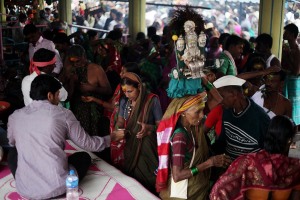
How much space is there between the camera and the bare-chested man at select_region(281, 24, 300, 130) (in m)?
5.98

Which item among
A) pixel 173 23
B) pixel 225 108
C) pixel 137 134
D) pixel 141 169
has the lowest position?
pixel 141 169

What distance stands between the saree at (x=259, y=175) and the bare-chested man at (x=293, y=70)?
11.7 feet

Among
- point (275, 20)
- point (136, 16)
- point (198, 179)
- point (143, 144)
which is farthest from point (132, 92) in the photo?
point (136, 16)

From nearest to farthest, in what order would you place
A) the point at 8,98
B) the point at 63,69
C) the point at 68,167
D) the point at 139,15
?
the point at 68,167 → the point at 63,69 → the point at 8,98 → the point at 139,15

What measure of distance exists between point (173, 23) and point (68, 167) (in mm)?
1535

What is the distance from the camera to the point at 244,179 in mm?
2498

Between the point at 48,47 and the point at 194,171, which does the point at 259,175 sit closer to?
the point at 194,171

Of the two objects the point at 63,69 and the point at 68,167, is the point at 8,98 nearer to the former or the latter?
the point at 63,69

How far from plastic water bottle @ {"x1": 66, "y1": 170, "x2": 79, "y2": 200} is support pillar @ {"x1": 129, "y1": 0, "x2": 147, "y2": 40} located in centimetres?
803

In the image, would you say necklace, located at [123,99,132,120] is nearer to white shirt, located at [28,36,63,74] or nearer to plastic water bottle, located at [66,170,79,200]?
plastic water bottle, located at [66,170,79,200]

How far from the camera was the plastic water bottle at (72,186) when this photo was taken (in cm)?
312

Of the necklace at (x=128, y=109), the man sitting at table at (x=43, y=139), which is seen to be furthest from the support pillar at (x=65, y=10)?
the man sitting at table at (x=43, y=139)

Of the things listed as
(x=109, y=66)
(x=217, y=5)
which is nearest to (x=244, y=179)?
(x=109, y=66)

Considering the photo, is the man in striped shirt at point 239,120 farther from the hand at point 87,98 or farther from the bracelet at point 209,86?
the hand at point 87,98
